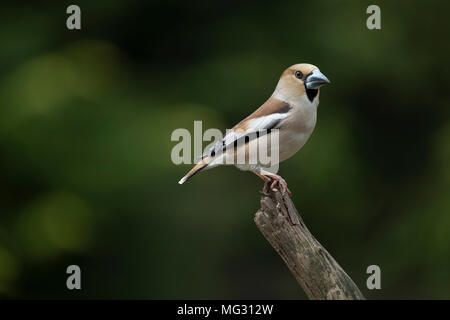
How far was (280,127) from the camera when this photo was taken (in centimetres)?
400

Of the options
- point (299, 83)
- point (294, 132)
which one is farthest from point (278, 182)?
point (299, 83)

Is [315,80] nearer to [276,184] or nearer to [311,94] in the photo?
[311,94]

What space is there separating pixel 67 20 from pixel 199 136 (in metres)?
1.95

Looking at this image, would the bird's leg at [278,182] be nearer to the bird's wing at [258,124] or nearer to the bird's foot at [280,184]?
the bird's foot at [280,184]

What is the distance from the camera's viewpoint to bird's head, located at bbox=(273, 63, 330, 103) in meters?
4.06


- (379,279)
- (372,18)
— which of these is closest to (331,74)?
(372,18)

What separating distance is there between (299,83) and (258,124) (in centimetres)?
37

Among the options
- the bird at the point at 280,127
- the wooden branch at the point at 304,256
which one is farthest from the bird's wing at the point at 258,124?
the wooden branch at the point at 304,256

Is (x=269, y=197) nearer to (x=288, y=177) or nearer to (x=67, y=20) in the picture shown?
(x=288, y=177)

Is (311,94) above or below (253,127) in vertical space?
above

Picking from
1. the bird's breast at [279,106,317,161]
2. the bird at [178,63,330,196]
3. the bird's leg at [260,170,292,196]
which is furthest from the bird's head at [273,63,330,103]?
the bird's leg at [260,170,292,196]

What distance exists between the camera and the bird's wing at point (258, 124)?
4051 mm

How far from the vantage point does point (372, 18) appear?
6.36 metres

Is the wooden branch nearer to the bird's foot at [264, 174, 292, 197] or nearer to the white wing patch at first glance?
the bird's foot at [264, 174, 292, 197]
